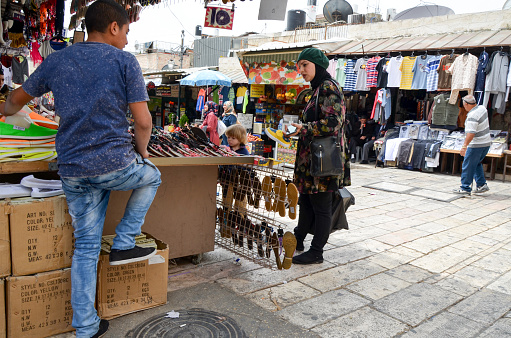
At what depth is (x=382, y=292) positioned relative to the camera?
3.30m

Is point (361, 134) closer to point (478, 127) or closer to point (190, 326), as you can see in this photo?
point (478, 127)

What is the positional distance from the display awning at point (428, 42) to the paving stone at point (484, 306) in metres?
7.58

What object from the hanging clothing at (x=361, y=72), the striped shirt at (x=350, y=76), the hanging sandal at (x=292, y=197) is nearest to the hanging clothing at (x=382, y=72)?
the hanging clothing at (x=361, y=72)

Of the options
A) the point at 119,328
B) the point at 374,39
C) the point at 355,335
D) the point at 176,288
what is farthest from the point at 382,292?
the point at 374,39

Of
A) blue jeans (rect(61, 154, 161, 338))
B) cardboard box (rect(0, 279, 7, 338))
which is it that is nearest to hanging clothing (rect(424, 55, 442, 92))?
blue jeans (rect(61, 154, 161, 338))

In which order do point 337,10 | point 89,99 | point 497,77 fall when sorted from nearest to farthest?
point 89,99
point 497,77
point 337,10

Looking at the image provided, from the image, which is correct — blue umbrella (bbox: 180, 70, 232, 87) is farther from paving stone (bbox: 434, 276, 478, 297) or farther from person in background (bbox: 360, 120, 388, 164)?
paving stone (bbox: 434, 276, 478, 297)

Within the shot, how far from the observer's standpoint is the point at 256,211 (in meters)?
3.65

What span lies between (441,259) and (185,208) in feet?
8.63

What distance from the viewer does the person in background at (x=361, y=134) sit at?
1254cm

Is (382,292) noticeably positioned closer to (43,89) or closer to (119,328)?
(119,328)

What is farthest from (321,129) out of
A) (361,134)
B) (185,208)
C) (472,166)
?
(361,134)

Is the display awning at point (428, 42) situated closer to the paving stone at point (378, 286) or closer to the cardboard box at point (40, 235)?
the paving stone at point (378, 286)

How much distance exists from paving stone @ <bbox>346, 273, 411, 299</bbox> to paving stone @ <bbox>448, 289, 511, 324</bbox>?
0.46 metres
